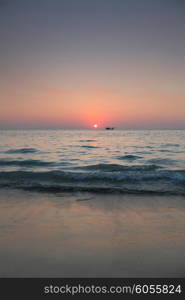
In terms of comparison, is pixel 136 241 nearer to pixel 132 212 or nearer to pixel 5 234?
pixel 132 212

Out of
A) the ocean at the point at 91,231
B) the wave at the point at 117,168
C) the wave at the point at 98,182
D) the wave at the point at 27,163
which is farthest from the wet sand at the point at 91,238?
the wave at the point at 27,163

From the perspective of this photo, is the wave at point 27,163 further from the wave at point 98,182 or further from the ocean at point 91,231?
the ocean at point 91,231

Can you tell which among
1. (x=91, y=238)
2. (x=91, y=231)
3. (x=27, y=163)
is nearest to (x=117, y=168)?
(x=27, y=163)

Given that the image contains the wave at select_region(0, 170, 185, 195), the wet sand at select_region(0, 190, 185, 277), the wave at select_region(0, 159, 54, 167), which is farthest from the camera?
the wave at select_region(0, 159, 54, 167)

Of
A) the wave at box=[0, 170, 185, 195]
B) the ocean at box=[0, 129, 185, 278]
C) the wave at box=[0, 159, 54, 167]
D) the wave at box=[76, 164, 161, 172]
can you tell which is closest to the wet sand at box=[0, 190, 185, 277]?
the ocean at box=[0, 129, 185, 278]

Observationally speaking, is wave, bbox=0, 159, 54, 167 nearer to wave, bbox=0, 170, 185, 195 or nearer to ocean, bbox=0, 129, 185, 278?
wave, bbox=0, 170, 185, 195

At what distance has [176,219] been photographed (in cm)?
471

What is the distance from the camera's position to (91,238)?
3840mm

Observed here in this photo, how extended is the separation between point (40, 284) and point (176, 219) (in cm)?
311

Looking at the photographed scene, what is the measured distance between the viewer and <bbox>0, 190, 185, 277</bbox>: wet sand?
2971 mm

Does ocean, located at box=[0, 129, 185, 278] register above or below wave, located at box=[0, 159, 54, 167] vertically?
below

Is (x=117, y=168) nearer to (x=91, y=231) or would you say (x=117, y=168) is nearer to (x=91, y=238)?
(x=91, y=231)

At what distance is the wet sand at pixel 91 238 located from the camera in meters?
2.97

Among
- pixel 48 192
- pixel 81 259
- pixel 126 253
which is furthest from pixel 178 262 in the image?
pixel 48 192
